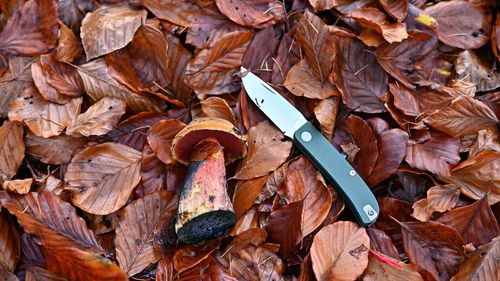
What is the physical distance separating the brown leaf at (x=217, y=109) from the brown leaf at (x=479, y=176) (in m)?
0.77

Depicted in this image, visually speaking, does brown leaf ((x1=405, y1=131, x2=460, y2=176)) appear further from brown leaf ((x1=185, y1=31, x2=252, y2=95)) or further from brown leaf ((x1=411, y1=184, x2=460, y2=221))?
A: brown leaf ((x1=185, y1=31, x2=252, y2=95))

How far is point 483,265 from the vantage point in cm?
168

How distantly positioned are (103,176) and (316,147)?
0.71 m

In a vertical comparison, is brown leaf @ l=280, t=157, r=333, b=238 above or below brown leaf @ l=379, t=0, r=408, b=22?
below

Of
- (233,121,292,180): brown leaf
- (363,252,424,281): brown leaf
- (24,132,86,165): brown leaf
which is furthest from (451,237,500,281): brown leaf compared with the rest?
(24,132,86,165): brown leaf

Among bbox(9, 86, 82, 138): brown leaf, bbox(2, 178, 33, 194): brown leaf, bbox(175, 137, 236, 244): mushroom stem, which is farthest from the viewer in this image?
bbox(9, 86, 82, 138): brown leaf

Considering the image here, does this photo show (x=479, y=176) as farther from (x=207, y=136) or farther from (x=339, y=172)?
(x=207, y=136)

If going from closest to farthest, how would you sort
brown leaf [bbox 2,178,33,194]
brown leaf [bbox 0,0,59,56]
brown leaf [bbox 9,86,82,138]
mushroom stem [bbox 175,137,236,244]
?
mushroom stem [bbox 175,137,236,244] → brown leaf [bbox 2,178,33,194] → brown leaf [bbox 9,86,82,138] → brown leaf [bbox 0,0,59,56]

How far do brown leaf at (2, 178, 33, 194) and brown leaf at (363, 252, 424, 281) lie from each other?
111 cm

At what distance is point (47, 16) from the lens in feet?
6.43

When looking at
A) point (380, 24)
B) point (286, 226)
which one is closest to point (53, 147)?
point (286, 226)

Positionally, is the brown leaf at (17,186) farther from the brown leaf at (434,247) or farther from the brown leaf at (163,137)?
the brown leaf at (434,247)

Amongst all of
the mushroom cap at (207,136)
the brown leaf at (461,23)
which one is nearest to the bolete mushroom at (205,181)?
the mushroom cap at (207,136)

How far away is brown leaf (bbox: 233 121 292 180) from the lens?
1.83 metres
